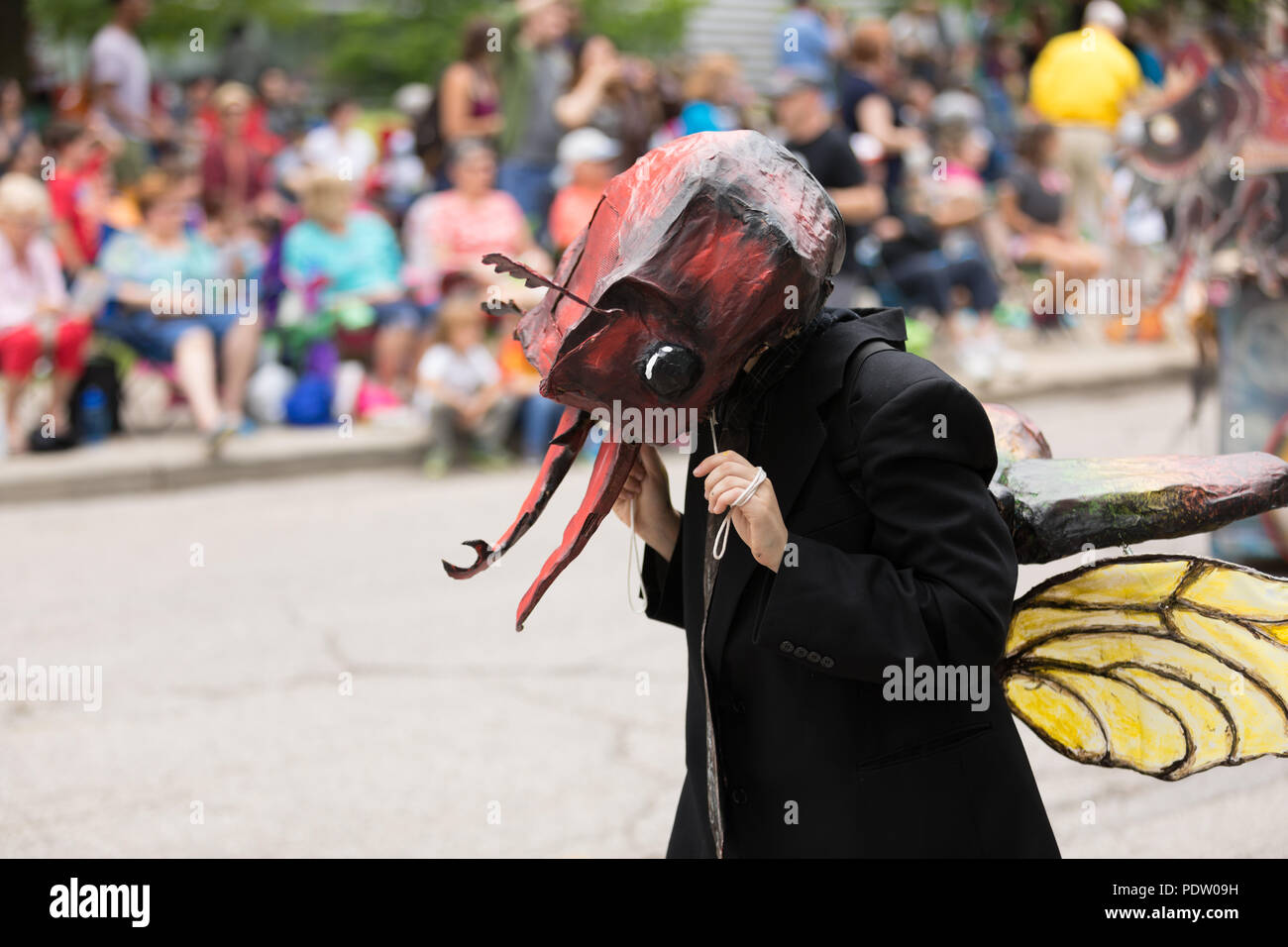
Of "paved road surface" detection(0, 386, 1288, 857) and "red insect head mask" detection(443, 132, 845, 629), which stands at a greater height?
"red insect head mask" detection(443, 132, 845, 629)

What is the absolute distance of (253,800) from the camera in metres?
4.30

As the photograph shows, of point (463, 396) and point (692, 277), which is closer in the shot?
point (692, 277)

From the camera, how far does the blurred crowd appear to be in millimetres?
8906

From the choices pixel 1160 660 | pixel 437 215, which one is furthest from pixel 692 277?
pixel 437 215

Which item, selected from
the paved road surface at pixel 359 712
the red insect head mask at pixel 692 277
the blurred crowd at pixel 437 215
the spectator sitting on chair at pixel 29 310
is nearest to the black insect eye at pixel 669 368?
the red insect head mask at pixel 692 277

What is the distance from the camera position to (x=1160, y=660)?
2.21 m

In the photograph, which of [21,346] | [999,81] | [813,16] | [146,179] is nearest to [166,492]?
[21,346]

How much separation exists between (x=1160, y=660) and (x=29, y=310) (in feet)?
25.9

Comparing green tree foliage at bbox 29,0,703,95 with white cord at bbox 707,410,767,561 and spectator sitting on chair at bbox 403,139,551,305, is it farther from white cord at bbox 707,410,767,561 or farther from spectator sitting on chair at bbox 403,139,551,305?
white cord at bbox 707,410,767,561

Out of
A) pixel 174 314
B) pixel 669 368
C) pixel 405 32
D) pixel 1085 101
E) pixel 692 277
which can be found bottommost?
pixel 174 314

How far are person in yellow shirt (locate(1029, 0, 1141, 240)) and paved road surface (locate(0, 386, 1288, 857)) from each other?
798 cm

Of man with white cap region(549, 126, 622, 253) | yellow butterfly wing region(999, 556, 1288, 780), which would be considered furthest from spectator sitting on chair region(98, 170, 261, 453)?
yellow butterfly wing region(999, 556, 1288, 780)

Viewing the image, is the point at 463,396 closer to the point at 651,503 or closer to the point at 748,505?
the point at 651,503

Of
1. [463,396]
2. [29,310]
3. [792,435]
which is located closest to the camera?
[792,435]
